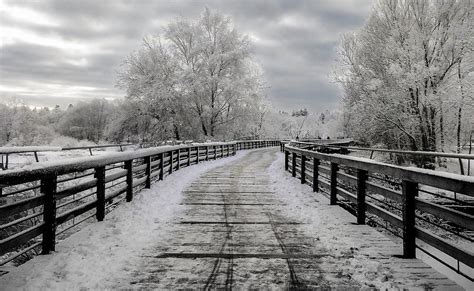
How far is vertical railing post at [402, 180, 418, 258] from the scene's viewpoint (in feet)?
14.0

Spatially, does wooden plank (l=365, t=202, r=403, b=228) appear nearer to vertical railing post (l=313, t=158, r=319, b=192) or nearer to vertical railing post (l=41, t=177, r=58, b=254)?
vertical railing post (l=313, t=158, r=319, b=192)

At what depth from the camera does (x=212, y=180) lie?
39.3 ft

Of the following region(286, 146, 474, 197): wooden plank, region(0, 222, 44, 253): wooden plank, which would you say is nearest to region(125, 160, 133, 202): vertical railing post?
region(0, 222, 44, 253): wooden plank

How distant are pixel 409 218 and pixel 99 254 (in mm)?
3920

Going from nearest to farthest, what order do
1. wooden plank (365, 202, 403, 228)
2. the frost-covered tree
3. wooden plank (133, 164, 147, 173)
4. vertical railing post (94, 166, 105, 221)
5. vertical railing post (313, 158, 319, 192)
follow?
wooden plank (365, 202, 403, 228)
vertical railing post (94, 166, 105, 221)
wooden plank (133, 164, 147, 173)
vertical railing post (313, 158, 319, 192)
the frost-covered tree

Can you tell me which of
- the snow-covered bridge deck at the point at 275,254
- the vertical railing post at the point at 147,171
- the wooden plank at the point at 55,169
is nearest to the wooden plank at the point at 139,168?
the vertical railing post at the point at 147,171

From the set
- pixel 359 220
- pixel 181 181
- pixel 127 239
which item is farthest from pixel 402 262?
pixel 181 181

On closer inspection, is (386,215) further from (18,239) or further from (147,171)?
(147,171)

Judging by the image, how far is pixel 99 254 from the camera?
14.4ft

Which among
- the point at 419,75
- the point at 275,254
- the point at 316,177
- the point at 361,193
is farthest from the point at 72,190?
the point at 419,75

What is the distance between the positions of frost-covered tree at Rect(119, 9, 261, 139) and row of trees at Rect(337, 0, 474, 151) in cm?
1610

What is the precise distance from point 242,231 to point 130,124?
116 feet

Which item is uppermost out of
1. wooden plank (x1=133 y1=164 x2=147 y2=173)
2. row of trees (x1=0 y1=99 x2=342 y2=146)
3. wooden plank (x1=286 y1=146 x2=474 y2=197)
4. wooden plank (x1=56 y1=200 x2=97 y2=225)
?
row of trees (x1=0 y1=99 x2=342 y2=146)

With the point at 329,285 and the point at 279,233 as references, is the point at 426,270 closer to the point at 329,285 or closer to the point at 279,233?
the point at 329,285
